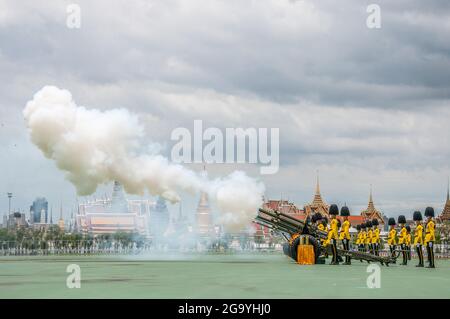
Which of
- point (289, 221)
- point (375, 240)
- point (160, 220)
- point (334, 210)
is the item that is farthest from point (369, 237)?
point (160, 220)

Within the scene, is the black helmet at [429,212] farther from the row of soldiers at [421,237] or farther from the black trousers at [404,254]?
the black trousers at [404,254]

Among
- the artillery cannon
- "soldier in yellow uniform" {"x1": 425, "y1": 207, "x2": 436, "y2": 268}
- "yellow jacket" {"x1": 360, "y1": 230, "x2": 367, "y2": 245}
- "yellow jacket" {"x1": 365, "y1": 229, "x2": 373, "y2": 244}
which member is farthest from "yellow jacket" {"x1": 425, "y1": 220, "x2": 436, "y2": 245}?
"yellow jacket" {"x1": 360, "y1": 230, "x2": 367, "y2": 245}

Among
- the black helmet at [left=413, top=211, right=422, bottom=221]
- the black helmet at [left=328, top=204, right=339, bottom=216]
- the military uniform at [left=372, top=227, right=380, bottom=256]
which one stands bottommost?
the military uniform at [left=372, top=227, right=380, bottom=256]

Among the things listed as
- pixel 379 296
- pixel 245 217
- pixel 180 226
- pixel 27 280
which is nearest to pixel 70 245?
pixel 180 226

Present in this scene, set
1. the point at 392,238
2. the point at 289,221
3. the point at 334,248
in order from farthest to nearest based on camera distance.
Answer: the point at 392,238 → the point at 289,221 → the point at 334,248

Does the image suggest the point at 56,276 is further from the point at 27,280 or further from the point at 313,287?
the point at 313,287

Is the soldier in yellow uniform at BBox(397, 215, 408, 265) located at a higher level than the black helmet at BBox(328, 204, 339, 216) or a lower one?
lower

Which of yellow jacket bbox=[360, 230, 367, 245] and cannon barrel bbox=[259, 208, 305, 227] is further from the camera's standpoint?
yellow jacket bbox=[360, 230, 367, 245]

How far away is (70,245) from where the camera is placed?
152875 mm

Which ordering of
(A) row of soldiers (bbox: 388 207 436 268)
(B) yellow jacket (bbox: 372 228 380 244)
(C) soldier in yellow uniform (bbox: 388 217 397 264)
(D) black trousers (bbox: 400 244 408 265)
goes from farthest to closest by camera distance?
(B) yellow jacket (bbox: 372 228 380 244) < (C) soldier in yellow uniform (bbox: 388 217 397 264) < (D) black trousers (bbox: 400 244 408 265) < (A) row of soldiers (bbox: 388 207 436 268)

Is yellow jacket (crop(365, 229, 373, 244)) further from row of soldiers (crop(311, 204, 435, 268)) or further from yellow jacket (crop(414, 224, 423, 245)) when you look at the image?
yellow jacket (crop(414, 224, 423, 245))

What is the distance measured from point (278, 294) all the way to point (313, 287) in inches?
118

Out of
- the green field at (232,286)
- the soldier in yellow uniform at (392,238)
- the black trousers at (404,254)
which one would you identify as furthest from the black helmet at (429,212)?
the green field at (232,286)

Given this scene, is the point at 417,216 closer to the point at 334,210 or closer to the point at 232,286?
the point at 334,210
